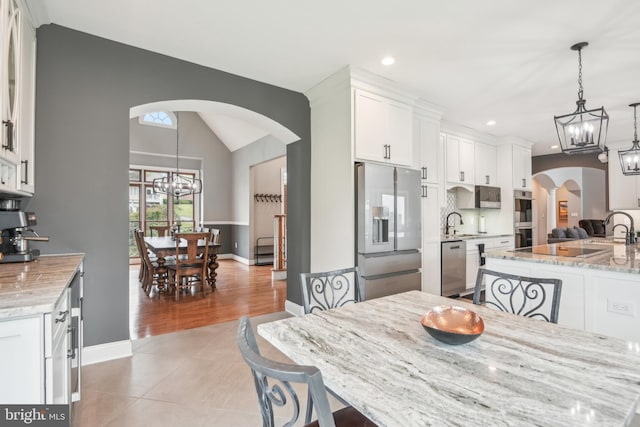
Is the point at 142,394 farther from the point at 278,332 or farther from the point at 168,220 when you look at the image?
the point at 168,220

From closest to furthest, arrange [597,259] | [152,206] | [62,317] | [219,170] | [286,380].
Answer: [286,380] → [62,317] → [597,259] → [152,206] → [219,170]

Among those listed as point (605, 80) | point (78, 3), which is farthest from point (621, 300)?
point (78, 3)

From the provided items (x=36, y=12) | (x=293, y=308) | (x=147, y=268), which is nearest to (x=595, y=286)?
(x=293, y=308)

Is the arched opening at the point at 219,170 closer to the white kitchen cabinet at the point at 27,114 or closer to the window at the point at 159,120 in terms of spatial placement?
the window at the point at 159,120

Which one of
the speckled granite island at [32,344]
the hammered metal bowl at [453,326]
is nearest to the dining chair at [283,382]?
the hammered metal bowl at [453,326]

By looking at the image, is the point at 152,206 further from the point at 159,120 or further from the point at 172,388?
the point at 172,388

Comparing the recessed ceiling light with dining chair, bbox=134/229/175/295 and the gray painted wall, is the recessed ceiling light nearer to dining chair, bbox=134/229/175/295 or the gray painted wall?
the gray painted wall

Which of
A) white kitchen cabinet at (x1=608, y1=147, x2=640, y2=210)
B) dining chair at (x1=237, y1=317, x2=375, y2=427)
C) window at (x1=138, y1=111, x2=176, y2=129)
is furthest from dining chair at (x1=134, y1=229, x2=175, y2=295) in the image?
white kitchen cabinet at (x1=608, y1=147, x2=640, y2=210)

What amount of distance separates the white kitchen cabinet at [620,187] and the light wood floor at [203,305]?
21.9ft

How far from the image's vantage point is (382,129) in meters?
3.50

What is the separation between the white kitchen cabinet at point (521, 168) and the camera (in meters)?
5.83

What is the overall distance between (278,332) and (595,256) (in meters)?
2.77

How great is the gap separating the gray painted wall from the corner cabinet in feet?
0.49

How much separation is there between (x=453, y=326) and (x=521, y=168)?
6.05 m
